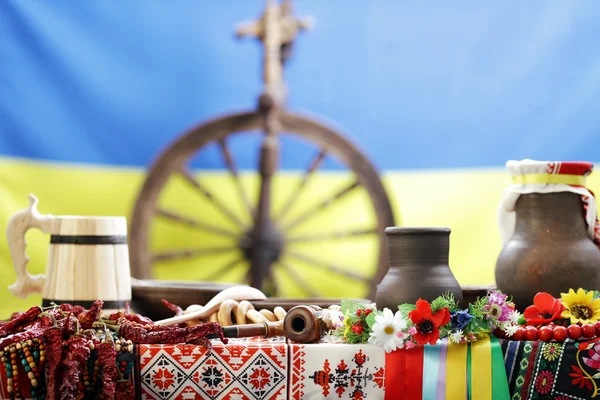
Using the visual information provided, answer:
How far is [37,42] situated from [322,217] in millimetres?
1656

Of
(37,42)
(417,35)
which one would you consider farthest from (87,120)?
(417,35)

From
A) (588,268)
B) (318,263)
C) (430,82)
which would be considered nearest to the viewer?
(588,268)

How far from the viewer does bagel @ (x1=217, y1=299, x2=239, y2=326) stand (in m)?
1.39

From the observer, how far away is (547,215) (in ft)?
4.79

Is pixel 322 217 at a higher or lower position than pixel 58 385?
higher

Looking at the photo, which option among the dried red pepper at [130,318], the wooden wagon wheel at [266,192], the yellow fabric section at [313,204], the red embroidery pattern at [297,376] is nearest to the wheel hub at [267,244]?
the wooden wagon wheel at [266,192]

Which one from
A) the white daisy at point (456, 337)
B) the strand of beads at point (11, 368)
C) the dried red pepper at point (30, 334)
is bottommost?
the strand of beads at point (11, 368)

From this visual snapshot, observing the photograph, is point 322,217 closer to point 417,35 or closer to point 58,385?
point 417,35

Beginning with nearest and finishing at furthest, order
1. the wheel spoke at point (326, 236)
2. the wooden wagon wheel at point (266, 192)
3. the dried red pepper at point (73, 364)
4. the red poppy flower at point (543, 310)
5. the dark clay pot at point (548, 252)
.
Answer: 1. the dried red pepper at point (73, 364)
2. the red poppy flower at point (543, 310)
3. the dark clay pot at point (548, 252)
4. the wooden wagon wheel at point (266, 192)
5. the wheel spoke at point (326, 236)

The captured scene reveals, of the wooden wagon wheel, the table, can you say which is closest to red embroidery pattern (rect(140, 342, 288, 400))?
A: the table

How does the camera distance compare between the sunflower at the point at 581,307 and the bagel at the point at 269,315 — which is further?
the bagel at the point at 269,315

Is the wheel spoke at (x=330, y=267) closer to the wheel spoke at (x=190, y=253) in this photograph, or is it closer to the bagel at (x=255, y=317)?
the wheel spoke at (x=190, y=253)

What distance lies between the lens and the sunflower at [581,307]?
4.21ft

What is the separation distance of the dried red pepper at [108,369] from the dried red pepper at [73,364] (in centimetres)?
2
